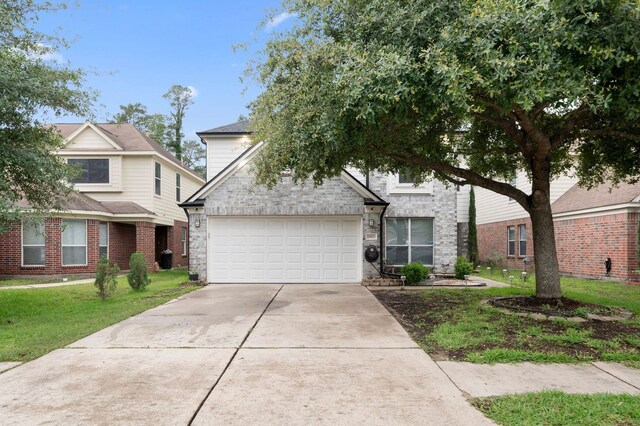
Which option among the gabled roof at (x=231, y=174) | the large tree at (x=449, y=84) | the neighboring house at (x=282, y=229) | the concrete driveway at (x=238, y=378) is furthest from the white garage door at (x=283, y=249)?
the concrete driveway at (x=238, y=378)

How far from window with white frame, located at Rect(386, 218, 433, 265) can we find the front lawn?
506 centimetres

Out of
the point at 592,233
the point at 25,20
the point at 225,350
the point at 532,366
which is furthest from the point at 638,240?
the point at 25,20

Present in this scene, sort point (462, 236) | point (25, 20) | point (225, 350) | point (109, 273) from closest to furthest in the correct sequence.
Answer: point (225, 350) < point (25, 20) < point (109, 273) < point (462, 236)

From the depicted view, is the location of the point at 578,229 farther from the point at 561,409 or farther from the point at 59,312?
the point at 59,312

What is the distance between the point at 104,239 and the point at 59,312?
30.7 feet

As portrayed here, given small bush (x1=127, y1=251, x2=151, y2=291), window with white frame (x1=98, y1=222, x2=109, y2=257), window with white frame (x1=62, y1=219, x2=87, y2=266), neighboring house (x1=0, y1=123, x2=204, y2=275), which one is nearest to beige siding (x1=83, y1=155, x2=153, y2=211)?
neighboring house (x1=0, y1=123, x2=204, y2=275)

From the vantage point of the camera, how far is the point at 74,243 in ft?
52.7

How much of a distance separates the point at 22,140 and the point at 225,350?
615 cm

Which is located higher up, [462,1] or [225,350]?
[462,1]

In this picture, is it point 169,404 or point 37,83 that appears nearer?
point 169,404

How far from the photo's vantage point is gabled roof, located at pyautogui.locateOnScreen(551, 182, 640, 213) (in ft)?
44.7

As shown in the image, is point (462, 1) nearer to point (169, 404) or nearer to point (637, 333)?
point (637, 333)

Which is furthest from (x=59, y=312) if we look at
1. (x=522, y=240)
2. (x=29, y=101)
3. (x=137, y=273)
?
(x=522, y=240)

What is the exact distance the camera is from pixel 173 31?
54.6 ft
